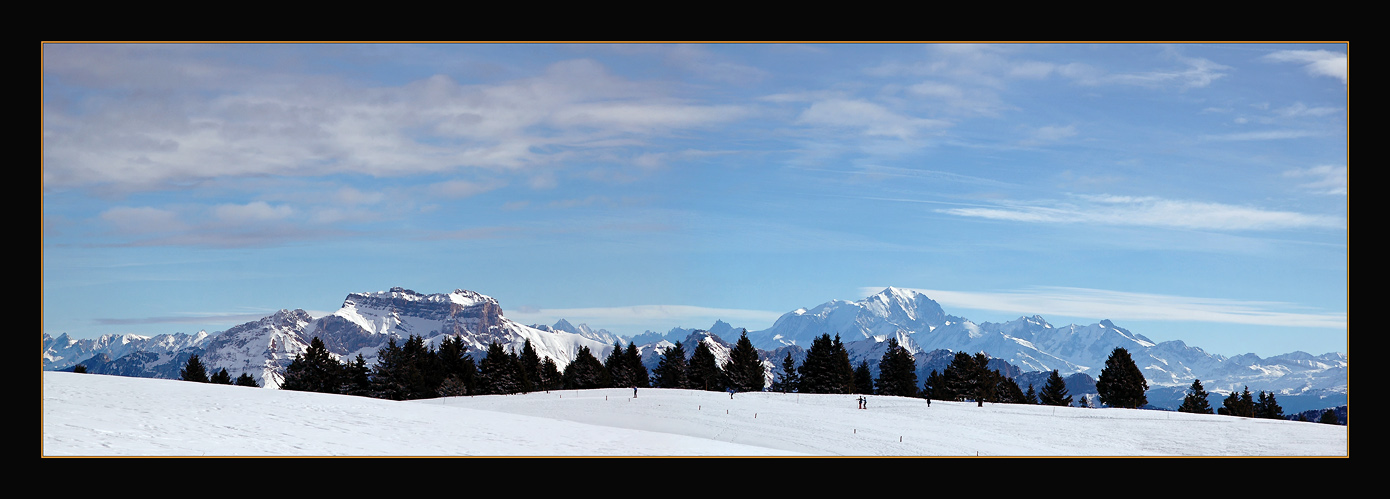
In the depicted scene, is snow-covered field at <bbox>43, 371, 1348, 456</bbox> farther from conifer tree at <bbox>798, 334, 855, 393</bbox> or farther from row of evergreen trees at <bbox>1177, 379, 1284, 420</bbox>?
row of evergreen trees at <bbox>1177, 379, 1284, 420</bbox>

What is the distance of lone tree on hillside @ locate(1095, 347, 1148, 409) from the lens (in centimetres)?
9275

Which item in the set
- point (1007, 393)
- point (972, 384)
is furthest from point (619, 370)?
point (1007, 393)

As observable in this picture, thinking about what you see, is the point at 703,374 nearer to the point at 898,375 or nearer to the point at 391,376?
the point at 898,375

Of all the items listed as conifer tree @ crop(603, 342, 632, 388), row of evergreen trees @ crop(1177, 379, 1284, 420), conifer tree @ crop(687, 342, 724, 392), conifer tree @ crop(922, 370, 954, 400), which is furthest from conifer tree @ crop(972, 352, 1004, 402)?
conifer tree @ crop(603, 342, 632, 388)

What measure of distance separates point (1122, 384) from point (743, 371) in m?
45.0

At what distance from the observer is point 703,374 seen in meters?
120

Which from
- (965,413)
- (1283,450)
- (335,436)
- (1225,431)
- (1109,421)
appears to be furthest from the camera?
(965,413)

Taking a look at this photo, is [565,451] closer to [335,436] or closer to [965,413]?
[335,436]

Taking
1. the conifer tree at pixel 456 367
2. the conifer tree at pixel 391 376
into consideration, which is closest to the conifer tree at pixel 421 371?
the conifer tree at pixel 391 376

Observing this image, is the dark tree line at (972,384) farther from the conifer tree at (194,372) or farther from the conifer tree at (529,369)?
the conifer tree at (194,372)

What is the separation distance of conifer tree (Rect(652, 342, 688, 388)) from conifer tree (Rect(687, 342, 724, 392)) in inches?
49.5
